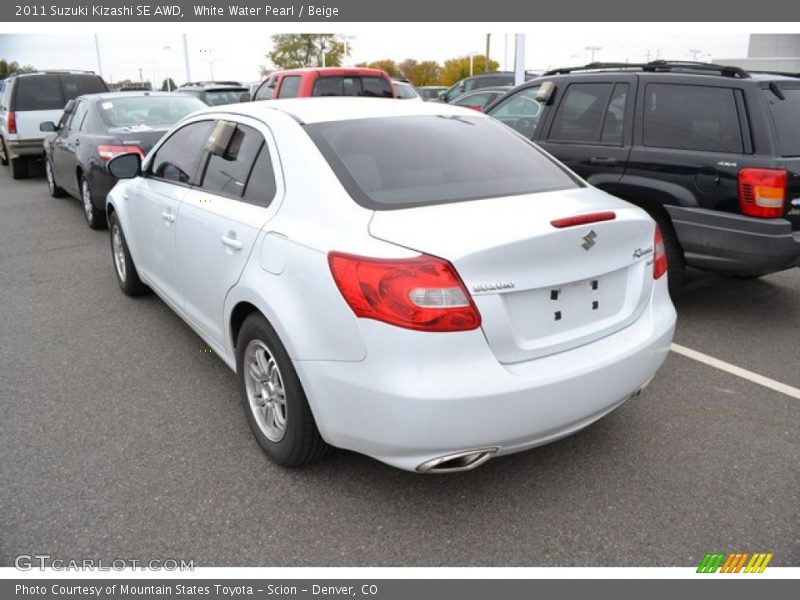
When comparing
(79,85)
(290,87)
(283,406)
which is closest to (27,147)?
(79,85)

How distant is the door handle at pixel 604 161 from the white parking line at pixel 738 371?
158 centimetres

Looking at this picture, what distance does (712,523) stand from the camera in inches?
112

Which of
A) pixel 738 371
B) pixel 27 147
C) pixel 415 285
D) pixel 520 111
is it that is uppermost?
pixel 520 111

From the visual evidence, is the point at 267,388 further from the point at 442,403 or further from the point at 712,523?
the point at 712,523

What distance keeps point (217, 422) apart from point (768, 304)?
4.42 meters

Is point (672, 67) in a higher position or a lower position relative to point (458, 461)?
higher

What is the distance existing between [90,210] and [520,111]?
17.5ft

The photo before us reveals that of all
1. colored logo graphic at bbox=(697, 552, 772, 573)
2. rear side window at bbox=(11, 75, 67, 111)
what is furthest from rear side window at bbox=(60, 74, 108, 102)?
colored logo graphic at bbox=(697, 552, 772, 573)

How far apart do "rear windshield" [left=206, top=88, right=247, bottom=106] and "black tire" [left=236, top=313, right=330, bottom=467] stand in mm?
14014

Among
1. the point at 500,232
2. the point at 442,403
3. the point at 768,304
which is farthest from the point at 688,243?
the point at 442,403

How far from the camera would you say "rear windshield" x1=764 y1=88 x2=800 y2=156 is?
4.72 meters

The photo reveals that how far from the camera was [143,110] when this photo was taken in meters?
8.73

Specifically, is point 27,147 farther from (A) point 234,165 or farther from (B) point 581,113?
(A) point 234,165

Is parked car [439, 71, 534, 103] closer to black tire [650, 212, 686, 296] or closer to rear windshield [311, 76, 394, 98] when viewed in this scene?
rear windshield [311, 76, 394, 98]
